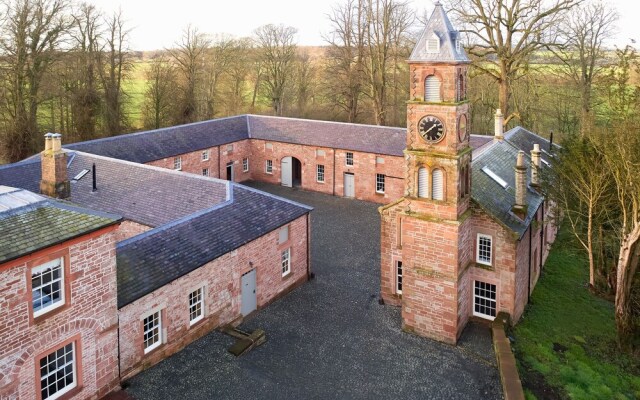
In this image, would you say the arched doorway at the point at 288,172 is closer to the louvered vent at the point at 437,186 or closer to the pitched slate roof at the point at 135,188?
the pitched slate roof at the point at 135,188

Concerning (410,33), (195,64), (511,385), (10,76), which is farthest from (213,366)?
(195,64)

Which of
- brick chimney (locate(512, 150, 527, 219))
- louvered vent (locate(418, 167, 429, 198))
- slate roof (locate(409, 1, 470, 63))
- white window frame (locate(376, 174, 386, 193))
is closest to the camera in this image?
slate roof (locate(409, 1, 470, 63))

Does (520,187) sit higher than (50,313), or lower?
higher

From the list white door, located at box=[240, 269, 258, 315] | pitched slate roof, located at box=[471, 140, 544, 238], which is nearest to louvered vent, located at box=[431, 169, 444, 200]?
pitched slate roof, located at box=[471, 140, 544, 238]

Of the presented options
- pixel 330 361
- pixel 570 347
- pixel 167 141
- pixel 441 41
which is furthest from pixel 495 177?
pixel 167 141

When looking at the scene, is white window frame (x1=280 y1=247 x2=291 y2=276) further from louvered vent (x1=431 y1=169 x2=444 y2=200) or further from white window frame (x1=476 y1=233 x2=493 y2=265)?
white window frame (x1=476 y1=233 x2=493 y2=265)

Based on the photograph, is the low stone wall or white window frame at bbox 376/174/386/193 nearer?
the low stone wall

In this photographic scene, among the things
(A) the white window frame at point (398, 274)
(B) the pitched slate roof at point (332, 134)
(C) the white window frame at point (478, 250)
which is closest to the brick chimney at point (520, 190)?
(C) the white window frame at point (478, 250)

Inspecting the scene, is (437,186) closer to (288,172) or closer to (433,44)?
(433,44)
